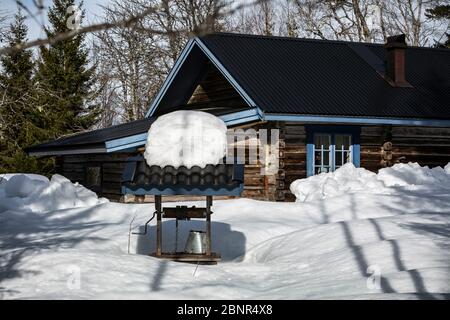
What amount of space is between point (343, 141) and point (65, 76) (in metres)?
16.9

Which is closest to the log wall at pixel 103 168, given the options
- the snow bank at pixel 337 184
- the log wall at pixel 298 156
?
the log wall at pixel 298 156

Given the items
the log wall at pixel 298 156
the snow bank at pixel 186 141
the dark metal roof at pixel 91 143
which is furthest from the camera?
the log wall at pixel 298 156

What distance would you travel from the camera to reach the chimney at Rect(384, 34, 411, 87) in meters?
21.4

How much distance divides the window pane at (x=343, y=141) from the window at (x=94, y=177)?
23.3ft

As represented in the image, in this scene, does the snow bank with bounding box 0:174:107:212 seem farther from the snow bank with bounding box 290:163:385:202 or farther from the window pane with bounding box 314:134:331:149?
the window pane with bounding box 314:134:331:149

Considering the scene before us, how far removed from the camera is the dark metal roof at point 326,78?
18.7 metres

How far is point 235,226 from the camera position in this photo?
1345 cm

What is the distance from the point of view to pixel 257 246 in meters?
11.9

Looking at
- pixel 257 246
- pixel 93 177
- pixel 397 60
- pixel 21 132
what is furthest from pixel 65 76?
pixel 257 246

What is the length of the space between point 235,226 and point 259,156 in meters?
5.41

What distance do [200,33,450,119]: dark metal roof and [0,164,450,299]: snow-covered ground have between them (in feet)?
6.89

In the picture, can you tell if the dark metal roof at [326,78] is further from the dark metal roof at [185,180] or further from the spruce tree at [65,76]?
the spruce tree at [65,76]

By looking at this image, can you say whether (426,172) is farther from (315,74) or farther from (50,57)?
(50,57)

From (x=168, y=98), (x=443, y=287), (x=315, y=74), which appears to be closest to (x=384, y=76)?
(x=315, y=74)
